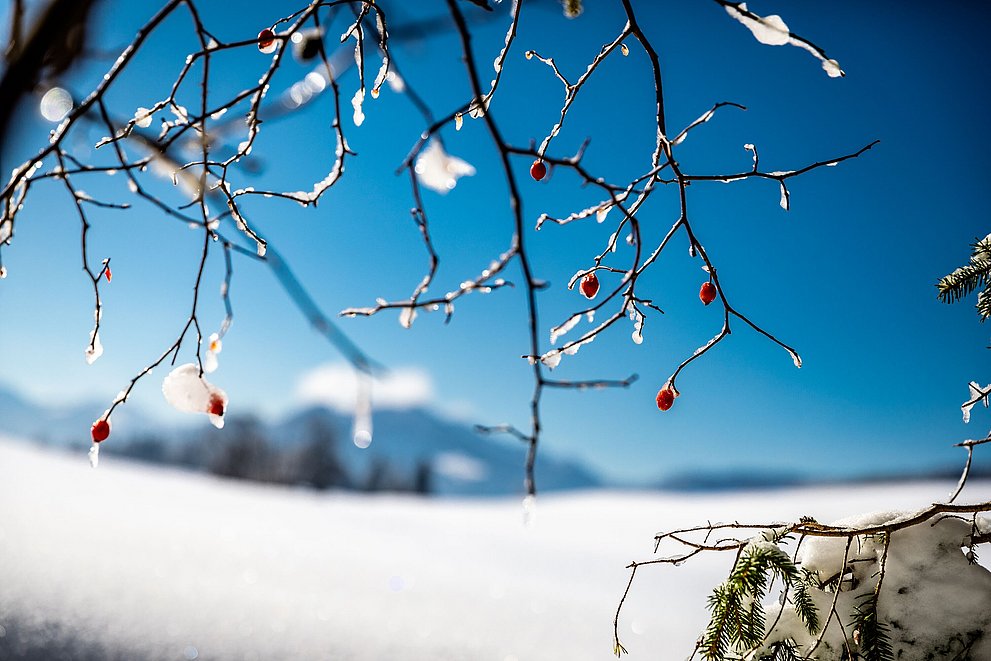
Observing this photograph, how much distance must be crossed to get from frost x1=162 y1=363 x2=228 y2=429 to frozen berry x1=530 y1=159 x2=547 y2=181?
0.61 m

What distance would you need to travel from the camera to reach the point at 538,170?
0.99 metres

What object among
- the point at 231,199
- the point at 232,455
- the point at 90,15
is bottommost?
the point at 232,455

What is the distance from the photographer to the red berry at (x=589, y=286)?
1.05 m

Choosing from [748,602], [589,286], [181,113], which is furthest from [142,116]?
[748,602]

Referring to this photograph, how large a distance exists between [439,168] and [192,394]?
548mm

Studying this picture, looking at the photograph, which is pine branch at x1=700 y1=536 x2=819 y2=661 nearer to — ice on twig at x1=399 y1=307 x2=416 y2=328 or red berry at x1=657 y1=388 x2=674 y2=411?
red berry at x1=657 y1=388 x2=674 y2=411

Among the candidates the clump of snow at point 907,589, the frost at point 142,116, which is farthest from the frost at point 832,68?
the frost at point 142,116

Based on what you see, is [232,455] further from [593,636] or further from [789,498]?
[593,636]

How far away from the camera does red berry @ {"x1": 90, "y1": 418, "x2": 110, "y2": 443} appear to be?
0.91 metres

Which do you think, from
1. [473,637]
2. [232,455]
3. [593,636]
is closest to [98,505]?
[473,637]

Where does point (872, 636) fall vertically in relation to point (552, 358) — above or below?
below

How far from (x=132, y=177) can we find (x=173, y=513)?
3.40 metres

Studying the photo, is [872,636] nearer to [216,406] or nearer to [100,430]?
[216,406]

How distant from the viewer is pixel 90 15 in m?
0.98
